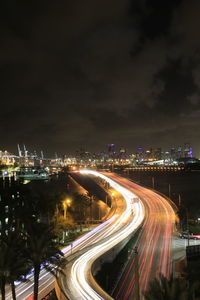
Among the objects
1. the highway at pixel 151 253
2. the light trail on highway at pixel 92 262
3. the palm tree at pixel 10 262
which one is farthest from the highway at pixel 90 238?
the palm tree at pixel 10 262

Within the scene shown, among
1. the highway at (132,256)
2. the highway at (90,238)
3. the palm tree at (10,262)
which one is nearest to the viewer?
the palm tree at (10,262)

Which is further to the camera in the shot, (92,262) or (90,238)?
(90,238)

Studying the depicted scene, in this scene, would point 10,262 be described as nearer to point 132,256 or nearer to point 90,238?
point 90,238

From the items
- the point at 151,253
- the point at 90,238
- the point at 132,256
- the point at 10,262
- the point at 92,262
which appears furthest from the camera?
the point at 90,238

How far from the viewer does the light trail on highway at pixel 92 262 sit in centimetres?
1275

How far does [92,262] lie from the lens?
1680 cm

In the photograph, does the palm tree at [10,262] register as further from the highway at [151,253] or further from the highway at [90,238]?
the highway at [151,253]

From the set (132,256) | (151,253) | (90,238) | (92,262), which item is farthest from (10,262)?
(132,256)

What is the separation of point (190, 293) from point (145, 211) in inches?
1001

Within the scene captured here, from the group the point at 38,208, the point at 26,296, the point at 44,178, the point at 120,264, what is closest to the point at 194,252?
the point at 120,264

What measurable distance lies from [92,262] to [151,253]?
556 cm

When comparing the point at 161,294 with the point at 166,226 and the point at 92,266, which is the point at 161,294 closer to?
the point at 92,266

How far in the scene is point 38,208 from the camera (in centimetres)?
3334

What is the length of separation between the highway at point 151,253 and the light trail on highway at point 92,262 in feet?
4.36
